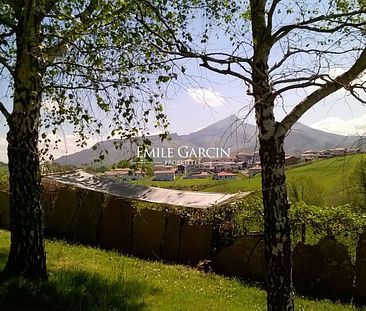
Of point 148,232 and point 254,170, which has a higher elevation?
point 254,170

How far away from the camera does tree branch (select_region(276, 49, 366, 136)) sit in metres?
4.20

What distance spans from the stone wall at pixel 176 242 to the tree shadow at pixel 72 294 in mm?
3579

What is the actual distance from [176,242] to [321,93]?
8.49 meters

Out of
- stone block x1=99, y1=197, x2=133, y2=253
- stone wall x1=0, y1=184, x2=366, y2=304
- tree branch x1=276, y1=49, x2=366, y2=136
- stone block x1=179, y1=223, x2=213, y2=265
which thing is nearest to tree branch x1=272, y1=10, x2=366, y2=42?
tree branch x1=276, y1=49, x2=366, y2=136

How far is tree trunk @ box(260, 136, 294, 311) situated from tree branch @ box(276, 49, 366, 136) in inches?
6.1

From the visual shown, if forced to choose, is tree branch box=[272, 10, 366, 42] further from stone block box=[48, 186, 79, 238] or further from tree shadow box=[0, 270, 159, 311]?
stone block box=[48, 186, 79, 238]

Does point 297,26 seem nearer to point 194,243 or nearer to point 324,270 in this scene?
point 324,270

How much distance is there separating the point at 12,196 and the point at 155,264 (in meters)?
5.11

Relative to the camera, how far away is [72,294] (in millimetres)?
6406

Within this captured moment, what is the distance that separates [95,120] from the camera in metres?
6.75

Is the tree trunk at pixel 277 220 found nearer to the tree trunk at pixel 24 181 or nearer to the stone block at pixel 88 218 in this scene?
the tree trunk at pixel 24 181

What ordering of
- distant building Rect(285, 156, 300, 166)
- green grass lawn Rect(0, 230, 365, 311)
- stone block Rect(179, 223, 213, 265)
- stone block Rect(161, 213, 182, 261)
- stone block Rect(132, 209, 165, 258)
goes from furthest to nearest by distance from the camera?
stone block Rect(132, 209, 165, 258), stone block Rect(161, 213, 182, 261), stone block Rect(179, 223, 213, 265), green grass lawn Rect(0, 230, 365, 311), distant building Rect(285, 156, 300, 166)

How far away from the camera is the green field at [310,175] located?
4.59 metres

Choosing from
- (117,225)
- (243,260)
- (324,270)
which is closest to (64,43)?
(243,260)
